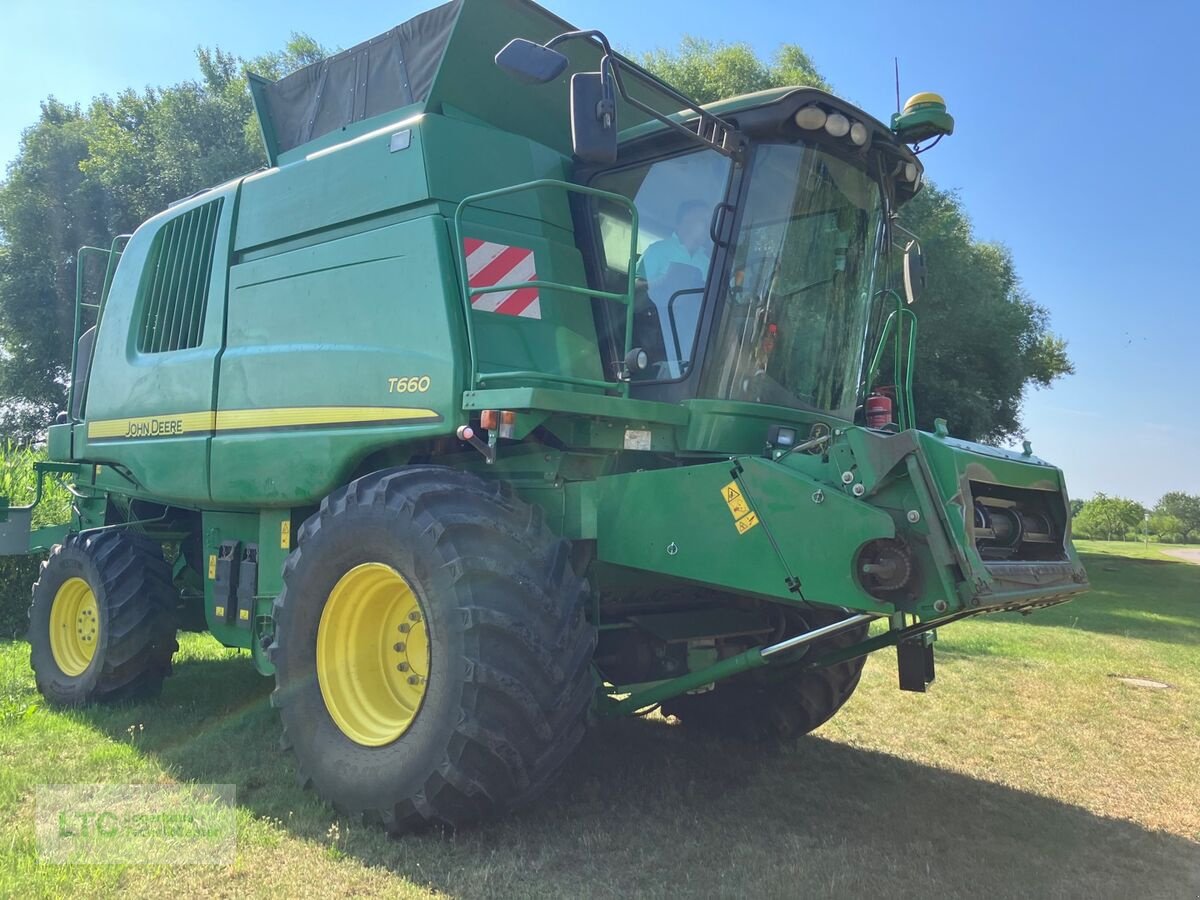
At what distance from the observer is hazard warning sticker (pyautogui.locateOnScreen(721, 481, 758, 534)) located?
3.42 meters

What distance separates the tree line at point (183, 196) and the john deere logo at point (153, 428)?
13.1 m

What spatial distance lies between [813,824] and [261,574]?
9.95 feet

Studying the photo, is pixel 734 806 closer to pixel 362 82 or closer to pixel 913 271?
pixel 913 271

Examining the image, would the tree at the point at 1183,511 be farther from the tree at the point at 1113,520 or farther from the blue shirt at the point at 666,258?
the blue shirt at the point at 666,258

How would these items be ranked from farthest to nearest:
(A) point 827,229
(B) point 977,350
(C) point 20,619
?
(B) point 977,350 → (C) point 20,619 → (A) point 827,229

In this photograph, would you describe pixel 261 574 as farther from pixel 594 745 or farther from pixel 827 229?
pixel 827 229

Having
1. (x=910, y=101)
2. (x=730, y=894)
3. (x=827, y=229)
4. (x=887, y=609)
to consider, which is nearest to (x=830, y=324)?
(x=827, y=229)

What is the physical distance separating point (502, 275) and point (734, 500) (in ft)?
5.09

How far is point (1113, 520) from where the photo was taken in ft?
230

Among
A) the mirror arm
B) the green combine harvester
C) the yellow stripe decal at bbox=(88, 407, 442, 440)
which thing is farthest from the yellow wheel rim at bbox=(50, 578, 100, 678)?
the mirror arm

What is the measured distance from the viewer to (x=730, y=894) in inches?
122

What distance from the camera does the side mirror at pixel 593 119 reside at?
3393 millimetres

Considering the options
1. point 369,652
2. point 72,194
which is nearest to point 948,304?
point 369,652

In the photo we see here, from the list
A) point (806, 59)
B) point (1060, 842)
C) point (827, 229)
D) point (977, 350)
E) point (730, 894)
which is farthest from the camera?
point (806, 59)
